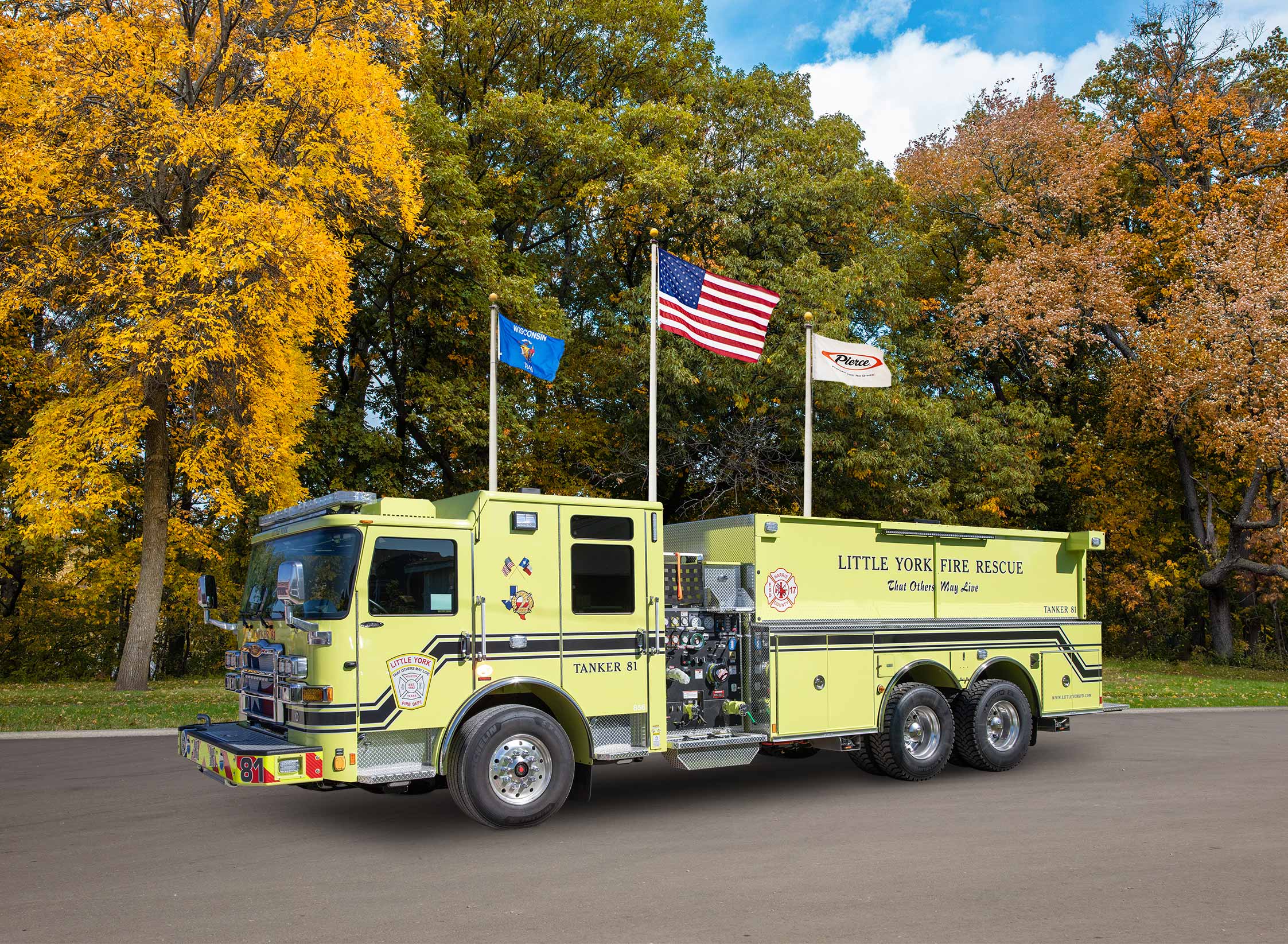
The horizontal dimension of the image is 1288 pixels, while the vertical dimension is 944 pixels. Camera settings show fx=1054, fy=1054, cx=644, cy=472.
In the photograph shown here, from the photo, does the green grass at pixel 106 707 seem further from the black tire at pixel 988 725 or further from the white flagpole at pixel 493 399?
the black tire at pixel 988 725

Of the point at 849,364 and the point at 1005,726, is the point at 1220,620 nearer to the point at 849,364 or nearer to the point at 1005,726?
the point at 849,364

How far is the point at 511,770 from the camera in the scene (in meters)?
8.59

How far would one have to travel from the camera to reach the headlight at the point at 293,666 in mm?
8164

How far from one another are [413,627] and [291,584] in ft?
Answer: 3.39

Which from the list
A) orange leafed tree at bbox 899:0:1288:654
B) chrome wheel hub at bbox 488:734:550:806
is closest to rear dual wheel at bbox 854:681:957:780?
chrome wheel hub at bbox 488:734:550:806

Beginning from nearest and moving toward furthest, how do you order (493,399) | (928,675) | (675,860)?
(675,860)
(928,675)
(493,399)

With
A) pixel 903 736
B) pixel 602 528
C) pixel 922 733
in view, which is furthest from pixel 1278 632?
pixel 602 528

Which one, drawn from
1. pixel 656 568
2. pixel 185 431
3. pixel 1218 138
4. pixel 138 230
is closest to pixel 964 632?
pixel 656 568

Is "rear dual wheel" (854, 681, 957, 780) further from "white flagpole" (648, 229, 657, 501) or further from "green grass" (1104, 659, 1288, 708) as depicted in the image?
"green grass" (1104, 659, 1288, 708)

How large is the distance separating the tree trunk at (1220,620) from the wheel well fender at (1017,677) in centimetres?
2521

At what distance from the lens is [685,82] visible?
104 feet

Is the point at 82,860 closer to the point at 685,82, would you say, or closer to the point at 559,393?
the point at 559,393

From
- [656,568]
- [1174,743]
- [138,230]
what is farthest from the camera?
[138,230]

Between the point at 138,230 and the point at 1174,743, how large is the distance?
18757 mm
